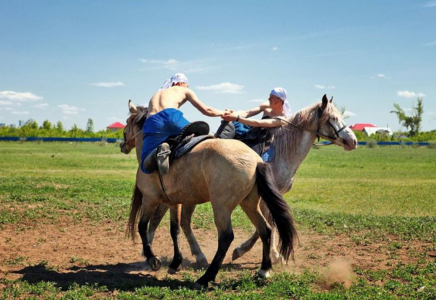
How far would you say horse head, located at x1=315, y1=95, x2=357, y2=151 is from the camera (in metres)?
7.13

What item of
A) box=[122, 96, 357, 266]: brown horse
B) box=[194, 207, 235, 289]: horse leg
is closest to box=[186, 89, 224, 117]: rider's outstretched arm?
box=[122, 96, 357, 266]: brown horse

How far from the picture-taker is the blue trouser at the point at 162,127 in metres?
6.18

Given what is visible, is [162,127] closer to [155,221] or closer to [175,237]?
[175,237]

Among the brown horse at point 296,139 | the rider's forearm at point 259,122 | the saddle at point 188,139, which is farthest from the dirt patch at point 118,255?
the rider's forearm at point 259,122

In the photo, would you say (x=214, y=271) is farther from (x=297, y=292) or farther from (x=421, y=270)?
(x=421, y=270)

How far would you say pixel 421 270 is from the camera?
20.7ft

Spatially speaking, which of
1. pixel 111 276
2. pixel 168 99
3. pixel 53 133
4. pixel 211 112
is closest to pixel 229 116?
pixel 211 112

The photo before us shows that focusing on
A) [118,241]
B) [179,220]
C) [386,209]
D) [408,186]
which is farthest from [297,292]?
[408,186]

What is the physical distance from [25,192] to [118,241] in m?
6.36

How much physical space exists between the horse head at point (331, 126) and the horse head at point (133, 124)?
8.59ft

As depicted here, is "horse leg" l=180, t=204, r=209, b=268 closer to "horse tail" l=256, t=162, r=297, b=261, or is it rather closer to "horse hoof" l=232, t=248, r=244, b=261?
"horse hoof" l=232, t=248, r=244, b=261

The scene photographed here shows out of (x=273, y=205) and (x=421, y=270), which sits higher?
(x=273, y=205)

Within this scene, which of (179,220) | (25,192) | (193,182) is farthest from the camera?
(25,192)

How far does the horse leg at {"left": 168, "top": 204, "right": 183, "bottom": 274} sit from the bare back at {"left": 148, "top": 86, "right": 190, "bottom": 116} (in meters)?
1.50
